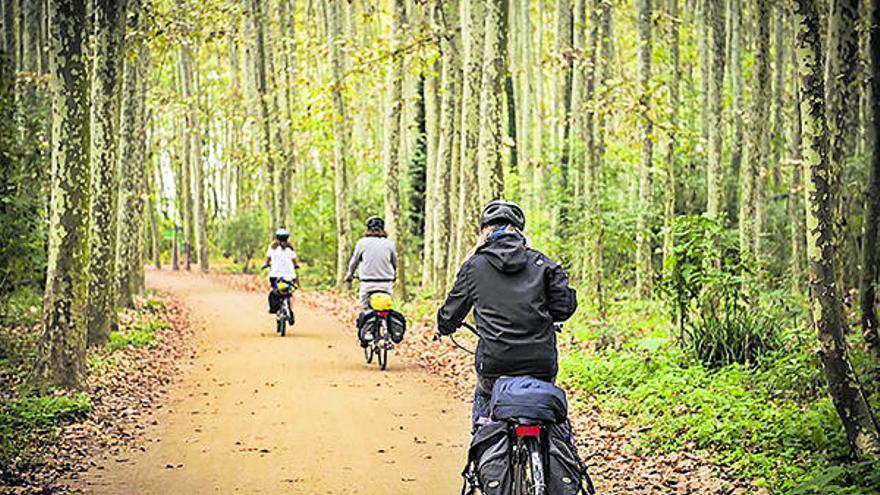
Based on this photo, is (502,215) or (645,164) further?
(645,164)

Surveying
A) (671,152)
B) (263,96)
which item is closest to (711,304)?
(671,152)

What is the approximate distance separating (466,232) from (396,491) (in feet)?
33.5

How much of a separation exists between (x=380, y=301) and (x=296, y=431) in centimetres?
467

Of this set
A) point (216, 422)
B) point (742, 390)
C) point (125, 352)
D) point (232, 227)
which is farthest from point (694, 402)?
point (232, 227)

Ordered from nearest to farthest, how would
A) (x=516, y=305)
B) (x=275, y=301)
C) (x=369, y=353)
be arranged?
(x=516, y=305) → (x=369, y=353) → (x=275, y=301)

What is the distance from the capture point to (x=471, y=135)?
717 inches

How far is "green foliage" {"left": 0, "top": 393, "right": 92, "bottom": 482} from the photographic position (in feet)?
28.3

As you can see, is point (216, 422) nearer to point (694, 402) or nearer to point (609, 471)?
point (609, 471)

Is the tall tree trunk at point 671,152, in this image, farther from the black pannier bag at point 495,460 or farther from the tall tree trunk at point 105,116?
the black pannier bag at point 495,460

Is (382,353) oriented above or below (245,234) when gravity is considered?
below

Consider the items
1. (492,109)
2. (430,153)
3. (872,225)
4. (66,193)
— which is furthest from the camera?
(430,153)

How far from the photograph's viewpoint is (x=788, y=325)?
13.2 metres

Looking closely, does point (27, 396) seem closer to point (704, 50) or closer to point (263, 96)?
point (704, 50)

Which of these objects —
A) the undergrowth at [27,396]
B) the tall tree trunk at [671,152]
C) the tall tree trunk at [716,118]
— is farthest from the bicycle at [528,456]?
the tall tree trunk at [716,118]
